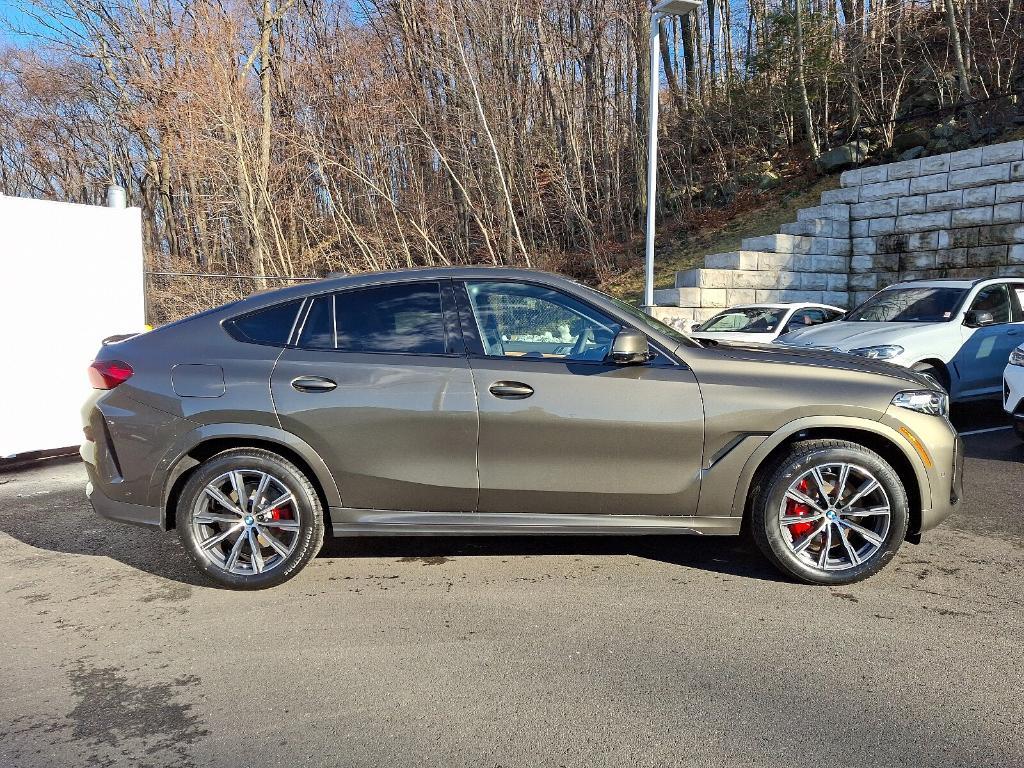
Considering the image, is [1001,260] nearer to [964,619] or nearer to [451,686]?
[964,619]

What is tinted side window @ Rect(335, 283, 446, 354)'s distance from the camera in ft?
13.2

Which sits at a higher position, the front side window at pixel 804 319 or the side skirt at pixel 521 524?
the front side window at pixel 804 319

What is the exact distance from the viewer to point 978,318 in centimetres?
806

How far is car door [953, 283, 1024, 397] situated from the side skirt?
18.8ft

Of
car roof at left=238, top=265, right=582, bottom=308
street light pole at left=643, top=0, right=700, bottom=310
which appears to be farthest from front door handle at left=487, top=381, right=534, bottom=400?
street light pole at left=643, top=0, right=700, bottom=310

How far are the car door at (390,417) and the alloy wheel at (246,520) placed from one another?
13.4 inches

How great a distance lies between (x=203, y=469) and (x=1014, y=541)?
485 cm

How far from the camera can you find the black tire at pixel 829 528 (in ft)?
12.7

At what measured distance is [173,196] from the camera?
23156 millimetres

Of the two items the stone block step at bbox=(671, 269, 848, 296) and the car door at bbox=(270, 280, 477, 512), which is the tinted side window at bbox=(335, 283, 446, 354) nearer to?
the car door at bbox=(270, 280, 477, 512)

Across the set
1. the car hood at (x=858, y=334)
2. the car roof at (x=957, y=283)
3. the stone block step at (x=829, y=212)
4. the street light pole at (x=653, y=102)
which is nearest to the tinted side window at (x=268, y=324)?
the car hood at (x=858, y=334)

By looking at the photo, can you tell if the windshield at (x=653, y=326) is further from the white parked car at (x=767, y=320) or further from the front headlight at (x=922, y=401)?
the white parked car at (x=767, y=320)

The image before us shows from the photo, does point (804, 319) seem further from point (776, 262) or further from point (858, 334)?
point (776, 262)

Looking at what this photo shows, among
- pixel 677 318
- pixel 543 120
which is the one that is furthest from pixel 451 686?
pixel 543 120
